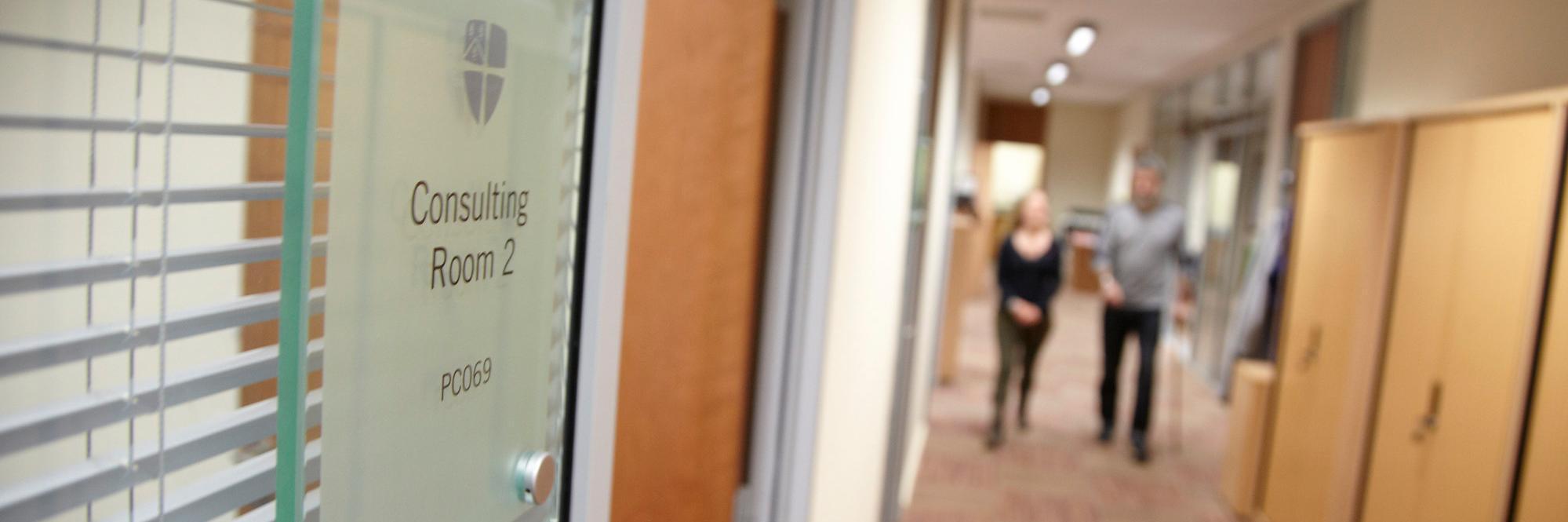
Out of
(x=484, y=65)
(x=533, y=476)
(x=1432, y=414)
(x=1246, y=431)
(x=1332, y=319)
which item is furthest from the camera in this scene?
(x=1246, y=431)

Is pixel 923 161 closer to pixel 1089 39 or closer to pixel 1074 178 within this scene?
pixel 1089 39

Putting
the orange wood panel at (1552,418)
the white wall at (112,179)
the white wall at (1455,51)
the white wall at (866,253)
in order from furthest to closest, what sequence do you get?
the white wall at (1455,51), the orange wood panel at (1552,418), the white wall at (866,253), the white wall at (112,179)

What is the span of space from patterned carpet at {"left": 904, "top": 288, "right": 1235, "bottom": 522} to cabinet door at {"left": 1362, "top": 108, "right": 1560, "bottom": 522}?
126 centimetres

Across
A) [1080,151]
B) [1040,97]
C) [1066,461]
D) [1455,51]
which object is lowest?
[1066,461]

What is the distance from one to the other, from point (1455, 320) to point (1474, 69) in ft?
4.99

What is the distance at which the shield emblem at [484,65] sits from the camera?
2.27ft

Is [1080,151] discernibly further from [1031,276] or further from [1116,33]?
[1031,276]

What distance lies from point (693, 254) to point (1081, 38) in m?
6.24

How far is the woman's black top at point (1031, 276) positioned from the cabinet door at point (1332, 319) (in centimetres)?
126

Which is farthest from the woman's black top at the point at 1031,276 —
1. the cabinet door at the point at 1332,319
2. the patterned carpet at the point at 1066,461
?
the cabinet door at the point at 1332,319

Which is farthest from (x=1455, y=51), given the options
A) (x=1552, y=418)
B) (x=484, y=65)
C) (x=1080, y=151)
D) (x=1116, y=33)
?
(x=1080, y=151)

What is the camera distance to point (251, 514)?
0.53 m

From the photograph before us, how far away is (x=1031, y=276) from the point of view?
4762 millimetres

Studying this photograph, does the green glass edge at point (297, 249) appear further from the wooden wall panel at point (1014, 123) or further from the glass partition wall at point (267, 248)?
the wooden wall panel at point (1014, 123)
